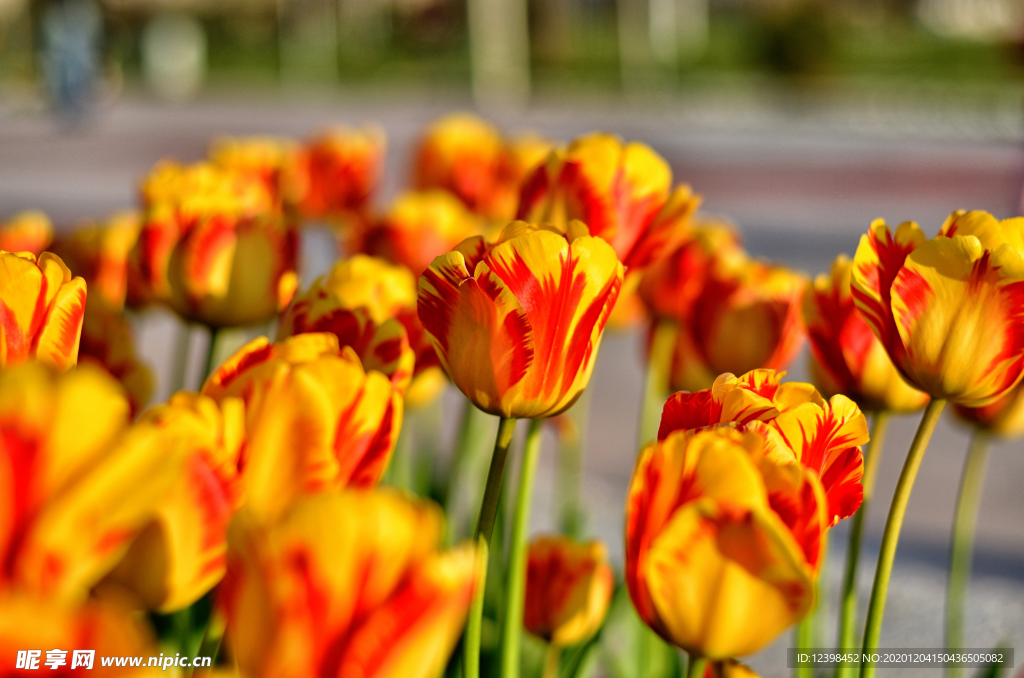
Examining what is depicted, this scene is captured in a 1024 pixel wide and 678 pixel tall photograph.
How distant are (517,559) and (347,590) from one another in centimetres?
31

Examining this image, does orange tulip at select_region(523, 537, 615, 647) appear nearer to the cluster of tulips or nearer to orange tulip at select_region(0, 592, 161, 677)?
the cluster of tulips

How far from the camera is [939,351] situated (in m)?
0.47

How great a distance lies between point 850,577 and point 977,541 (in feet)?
3.90

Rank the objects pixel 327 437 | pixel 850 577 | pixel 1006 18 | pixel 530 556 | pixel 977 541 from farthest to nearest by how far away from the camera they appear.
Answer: pixel 1006 18 → pixel 977 541 → pixel 530 556 → pixel 850 577 → pixel 327 437

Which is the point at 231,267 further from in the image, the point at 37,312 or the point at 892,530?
the point at 892,530

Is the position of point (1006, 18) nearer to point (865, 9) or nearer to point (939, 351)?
point (865, 9)

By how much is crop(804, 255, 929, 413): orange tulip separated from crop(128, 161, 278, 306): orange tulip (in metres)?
0.38

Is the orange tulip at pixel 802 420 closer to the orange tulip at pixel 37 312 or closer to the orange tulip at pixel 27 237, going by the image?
the orange tulip at pixel 37 312

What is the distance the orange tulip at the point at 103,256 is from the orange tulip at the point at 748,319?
17.4 inches

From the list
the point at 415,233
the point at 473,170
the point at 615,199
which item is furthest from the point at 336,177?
the point at 615,199

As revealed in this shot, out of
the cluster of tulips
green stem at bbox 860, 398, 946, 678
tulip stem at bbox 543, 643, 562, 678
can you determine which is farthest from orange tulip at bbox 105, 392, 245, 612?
tulip stem at bbox 543, 643, 562, 678

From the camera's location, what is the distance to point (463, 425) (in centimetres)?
85

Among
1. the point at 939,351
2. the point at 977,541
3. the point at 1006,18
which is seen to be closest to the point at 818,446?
the point at 939,351

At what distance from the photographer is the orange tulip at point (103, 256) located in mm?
807
